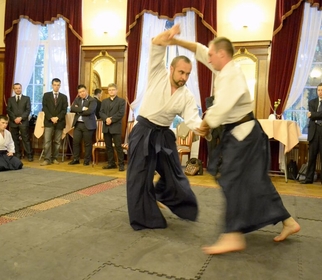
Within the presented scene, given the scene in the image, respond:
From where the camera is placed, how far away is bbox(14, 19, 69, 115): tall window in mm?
7363

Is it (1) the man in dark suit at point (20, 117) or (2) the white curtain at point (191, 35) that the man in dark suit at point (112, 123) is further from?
(1) the man in dark suit at point (20, 117)

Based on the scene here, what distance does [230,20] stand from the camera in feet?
20.9

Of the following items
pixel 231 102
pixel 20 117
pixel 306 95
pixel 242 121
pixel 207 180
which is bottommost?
pixel 207 180

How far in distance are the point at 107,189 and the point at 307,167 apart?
9.89 feet

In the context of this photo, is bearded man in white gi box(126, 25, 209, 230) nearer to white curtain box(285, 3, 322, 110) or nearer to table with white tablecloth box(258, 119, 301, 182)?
table with white tablecloth box(258, 119, 301, 182)

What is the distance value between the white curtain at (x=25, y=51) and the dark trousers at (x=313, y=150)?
18.6 ft

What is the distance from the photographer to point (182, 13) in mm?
6449

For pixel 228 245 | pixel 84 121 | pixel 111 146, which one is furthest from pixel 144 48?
pixel 228 245

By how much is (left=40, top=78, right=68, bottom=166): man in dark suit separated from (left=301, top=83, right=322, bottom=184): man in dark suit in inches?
164

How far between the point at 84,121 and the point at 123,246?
437cm

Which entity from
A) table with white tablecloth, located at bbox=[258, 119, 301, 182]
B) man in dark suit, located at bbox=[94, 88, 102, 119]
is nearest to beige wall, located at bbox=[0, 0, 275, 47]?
man in dark suit, located at bbox=[94, 88, 102, 119]

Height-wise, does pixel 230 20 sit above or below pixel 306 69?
above

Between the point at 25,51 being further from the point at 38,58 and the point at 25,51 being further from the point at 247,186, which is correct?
the point at 247,186

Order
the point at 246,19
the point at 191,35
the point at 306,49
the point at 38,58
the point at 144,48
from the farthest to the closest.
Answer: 1. the point at 38,58
2. the point at 144,48
3. the point at 191,35
4. the point at 246,19
5. the point at 306,49
